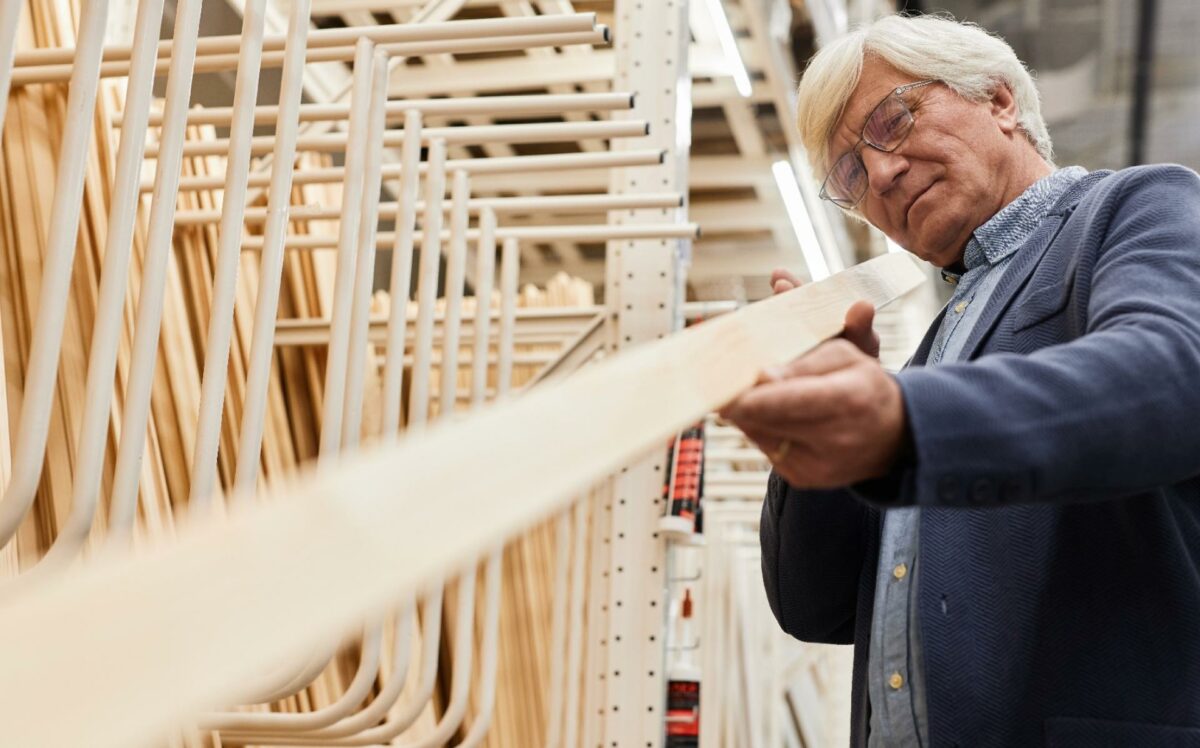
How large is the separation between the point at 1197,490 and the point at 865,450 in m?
0.52

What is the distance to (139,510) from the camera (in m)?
2.33

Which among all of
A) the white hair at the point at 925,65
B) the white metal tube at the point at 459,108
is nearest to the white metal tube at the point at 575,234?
the white metal tube at the point at 459,108

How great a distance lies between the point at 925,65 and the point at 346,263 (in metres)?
0.88

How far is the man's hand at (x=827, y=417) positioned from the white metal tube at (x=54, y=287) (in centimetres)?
89

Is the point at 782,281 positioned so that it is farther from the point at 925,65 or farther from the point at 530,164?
the point at 530,164

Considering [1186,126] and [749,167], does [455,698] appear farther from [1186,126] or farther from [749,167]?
[1186,126]

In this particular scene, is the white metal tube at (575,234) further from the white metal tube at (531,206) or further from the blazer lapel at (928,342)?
the blazer lapel at (928,342)

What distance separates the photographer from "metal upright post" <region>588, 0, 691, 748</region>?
2.52 metres

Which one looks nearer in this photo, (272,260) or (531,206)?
(272,260)

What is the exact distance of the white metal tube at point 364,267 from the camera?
2.00 m

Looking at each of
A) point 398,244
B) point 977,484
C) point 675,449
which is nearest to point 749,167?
point 675,449

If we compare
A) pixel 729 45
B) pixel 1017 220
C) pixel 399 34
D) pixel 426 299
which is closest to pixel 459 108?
pixel 399 34

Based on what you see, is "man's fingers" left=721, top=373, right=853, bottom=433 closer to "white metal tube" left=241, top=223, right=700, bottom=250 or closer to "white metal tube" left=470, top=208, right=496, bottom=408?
"white metal tube" left=470, top=208, right=496, bottom=408

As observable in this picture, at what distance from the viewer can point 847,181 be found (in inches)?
75.2
